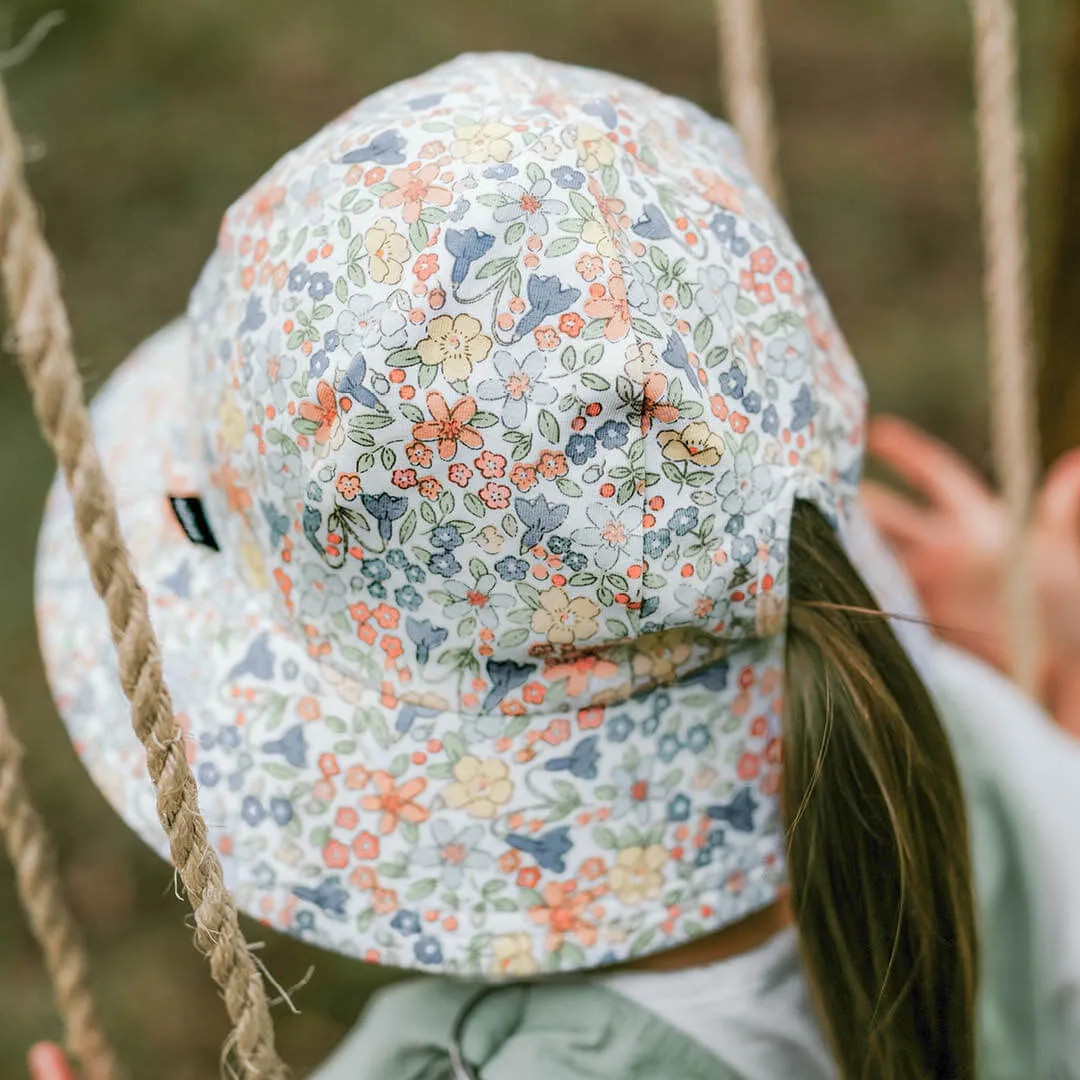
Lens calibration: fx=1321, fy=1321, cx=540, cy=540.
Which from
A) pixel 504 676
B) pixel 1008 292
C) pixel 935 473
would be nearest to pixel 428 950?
pixel 504 676

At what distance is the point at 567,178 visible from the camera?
1.81ft

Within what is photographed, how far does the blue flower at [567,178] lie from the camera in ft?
1.81

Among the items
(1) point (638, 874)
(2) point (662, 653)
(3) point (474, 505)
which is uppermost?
(3) point (474, 505)

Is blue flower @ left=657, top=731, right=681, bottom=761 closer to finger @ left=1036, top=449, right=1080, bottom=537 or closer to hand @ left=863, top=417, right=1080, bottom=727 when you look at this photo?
hand @ left=863, top=417, right=1080, bottom=727

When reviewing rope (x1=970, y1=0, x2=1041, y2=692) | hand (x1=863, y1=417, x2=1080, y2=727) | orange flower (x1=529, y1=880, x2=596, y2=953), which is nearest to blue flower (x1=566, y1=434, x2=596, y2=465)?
orange flower (x1=529, y1=880, x2=596, y2=953)

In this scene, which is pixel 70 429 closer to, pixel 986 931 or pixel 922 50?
pixel 986 931

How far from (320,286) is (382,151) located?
7cm

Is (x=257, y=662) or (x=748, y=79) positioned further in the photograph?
(x=748, y=79)

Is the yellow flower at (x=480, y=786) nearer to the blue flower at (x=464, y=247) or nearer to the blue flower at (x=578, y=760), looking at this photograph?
the blue flower at (x=578, y=760)

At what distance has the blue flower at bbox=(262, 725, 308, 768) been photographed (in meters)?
0.63

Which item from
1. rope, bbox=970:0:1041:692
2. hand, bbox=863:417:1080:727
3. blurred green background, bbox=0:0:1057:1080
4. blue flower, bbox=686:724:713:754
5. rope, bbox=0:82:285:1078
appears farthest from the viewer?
blurred green background, bbox=0:0:1057:1080

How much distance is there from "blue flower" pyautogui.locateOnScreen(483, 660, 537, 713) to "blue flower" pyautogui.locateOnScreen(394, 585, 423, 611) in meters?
0.05

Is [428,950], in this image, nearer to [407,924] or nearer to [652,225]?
[407,924]

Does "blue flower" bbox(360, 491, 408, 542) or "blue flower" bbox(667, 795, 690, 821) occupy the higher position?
"blue flower" bbox(360, 491, 408, 542)
